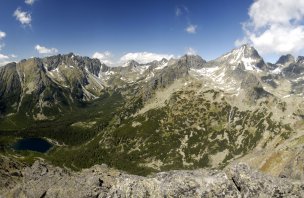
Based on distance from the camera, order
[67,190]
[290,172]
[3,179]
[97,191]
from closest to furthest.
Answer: [97,191] < [67,190] < [290,172] < [3,179]

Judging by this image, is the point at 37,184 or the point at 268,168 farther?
the point at 268,168

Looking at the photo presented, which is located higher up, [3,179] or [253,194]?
[253,194]

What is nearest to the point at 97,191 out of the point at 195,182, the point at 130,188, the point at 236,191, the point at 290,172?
the point at 130,188

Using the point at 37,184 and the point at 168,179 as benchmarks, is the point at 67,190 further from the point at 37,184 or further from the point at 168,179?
the point at 168,179

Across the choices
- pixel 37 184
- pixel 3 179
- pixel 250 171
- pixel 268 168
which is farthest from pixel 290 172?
pixel 3 179

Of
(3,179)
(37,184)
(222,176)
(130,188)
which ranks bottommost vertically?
(3,179)

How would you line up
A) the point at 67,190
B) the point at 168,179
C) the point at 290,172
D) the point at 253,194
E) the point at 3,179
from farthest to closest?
the point at 3,179 → the point at 290,172 → the point at 67,190 → the point at 168,179 → the point at 253,194

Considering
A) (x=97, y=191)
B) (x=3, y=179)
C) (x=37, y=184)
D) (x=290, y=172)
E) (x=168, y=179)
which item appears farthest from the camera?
(x=3, y=179)

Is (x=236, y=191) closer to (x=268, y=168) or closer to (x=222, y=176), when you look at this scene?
(x=222, y=176)

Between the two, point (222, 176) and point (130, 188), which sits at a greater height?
point (222, 176)
